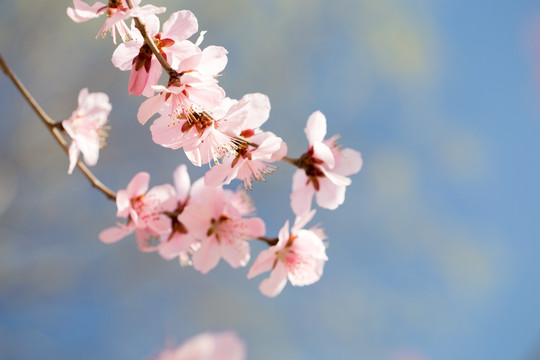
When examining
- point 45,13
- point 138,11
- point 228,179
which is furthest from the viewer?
point 45,13

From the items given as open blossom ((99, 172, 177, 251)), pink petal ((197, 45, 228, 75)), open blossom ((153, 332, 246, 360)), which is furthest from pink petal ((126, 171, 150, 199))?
open blossom ((153, 332, 246, 360))

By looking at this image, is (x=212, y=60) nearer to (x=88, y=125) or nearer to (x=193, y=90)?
(x=193, y=90)

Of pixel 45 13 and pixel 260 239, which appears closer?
pixel 260 239

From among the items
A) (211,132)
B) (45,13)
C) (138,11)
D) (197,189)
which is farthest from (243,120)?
(45,13)

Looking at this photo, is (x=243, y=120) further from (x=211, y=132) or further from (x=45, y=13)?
(x=45, y=13)

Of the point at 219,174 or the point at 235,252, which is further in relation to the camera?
the point at 235,252

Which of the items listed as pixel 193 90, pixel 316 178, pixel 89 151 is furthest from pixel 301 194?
pixel 89 151

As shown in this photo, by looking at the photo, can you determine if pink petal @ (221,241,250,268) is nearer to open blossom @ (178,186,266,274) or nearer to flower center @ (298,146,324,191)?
open blossom @ (178,186,266,274)
